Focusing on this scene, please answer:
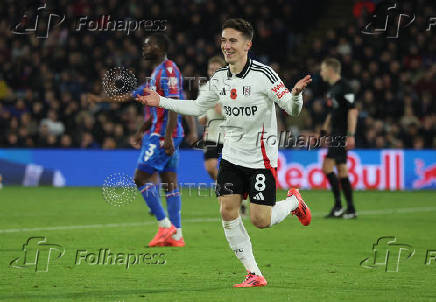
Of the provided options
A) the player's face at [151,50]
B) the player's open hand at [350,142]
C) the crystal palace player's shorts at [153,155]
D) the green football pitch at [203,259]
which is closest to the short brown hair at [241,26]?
the green football pitch at [203,259]

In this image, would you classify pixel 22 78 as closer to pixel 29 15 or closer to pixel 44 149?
pixel 29 15

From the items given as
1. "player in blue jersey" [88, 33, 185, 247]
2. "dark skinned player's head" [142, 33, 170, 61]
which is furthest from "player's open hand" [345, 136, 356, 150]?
"dark skinned player's head" [142, 33, 170, 61]

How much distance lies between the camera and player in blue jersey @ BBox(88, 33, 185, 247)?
9.11m

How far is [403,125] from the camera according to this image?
20172 millimetres

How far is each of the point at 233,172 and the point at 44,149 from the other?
527 inches

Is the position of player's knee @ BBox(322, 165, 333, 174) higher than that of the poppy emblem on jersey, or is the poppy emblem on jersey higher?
the poppy emblem on jersey

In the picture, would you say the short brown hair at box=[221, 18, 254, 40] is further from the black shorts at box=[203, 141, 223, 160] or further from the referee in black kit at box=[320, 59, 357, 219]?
the referee in black kit at box=[320, 59, 357, 219]

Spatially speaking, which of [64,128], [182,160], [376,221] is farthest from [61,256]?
[64,128]

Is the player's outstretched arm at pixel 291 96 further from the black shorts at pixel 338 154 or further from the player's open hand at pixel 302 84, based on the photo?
the black shorts at pixel 338 154

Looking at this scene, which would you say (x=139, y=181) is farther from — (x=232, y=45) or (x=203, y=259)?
(x=232, y=45)

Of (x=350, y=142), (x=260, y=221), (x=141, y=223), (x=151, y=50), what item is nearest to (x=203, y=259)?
(x=260, y=221)

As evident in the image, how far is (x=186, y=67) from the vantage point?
2166 centimetres

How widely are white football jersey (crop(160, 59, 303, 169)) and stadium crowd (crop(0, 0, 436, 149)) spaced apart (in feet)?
40.5

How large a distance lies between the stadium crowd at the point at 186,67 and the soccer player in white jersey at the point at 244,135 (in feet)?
40.6
